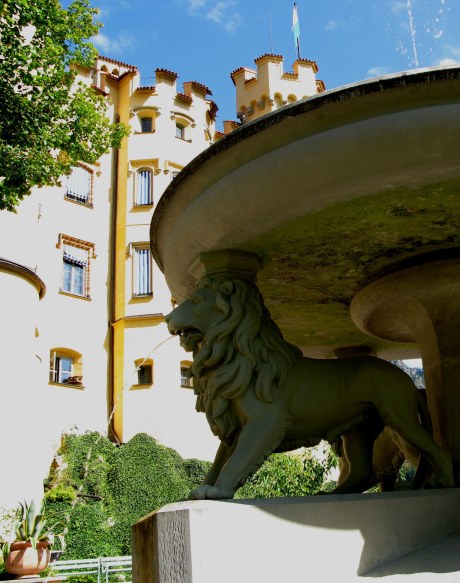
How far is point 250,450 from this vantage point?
3.87m

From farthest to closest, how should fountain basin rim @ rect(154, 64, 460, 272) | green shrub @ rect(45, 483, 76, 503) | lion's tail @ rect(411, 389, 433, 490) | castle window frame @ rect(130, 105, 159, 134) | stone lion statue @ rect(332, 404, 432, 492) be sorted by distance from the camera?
castle window frame @ rect(130, 105, 159, 134) < green shrub @ rect(45, 483, 76, 503) < stone lion statue @ rect(332, 404, 432, 492) < lion's tail @ rect(411, 389, 433, 490) < fountain basin rim @ rect(154, 64, 460, 272)

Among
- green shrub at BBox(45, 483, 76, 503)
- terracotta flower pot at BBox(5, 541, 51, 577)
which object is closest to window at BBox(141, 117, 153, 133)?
green shrub at BBox(45, 483, 76, 503)

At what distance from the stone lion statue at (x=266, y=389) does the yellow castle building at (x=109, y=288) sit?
45.1 ft

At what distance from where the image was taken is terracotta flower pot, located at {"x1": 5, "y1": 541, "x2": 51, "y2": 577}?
1075 centimetres

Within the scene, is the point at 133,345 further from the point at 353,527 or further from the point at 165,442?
the point at 353,527

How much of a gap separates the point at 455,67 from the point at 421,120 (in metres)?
0.29

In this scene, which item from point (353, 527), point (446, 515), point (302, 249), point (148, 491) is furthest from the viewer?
point (148, 491)

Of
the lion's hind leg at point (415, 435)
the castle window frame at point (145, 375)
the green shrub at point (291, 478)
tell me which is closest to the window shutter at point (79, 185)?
the castle window frame at point (145, 375)

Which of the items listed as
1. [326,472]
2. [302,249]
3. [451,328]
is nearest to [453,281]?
[451,328]

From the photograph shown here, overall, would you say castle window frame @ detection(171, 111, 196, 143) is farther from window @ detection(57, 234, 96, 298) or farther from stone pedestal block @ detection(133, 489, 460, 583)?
stone pedestal block @ detection(133, 489, 460, 583)

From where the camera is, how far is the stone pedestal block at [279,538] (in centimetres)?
320

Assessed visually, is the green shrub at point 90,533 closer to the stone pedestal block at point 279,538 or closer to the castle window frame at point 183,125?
the castle window frame at point 183,125

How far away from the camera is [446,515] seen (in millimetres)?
4148

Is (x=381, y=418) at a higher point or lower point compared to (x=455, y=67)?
lower
